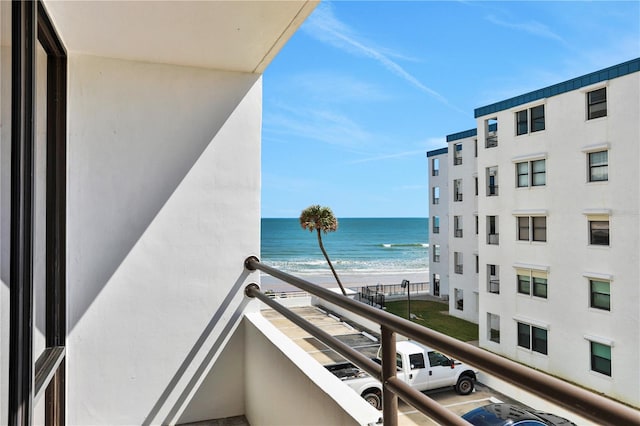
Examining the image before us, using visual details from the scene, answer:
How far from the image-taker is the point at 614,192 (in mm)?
9016

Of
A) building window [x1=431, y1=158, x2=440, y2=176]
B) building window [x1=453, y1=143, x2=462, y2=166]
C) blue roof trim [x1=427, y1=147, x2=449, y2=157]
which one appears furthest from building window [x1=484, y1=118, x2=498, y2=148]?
building window [x1=431, y1=158, x2=440, y2=176]

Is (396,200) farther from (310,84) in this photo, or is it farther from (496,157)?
(496,157)

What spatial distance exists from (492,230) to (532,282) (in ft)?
6.57

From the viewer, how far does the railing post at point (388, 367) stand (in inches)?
35.0

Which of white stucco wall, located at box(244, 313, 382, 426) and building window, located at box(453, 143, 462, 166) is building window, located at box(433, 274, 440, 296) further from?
white stucco wall, located at box(244, 313, 382, 426)

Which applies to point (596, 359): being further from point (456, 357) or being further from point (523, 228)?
point (456, 357)

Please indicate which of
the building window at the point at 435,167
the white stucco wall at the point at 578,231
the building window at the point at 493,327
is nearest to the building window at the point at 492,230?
the white stucco wall at the point at 578,231

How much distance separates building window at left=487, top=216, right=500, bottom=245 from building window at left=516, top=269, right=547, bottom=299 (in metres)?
1.15

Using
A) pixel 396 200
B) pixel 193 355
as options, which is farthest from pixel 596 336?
pixel 396 200

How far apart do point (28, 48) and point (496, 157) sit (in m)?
12.0

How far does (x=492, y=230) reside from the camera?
1279 centimetres

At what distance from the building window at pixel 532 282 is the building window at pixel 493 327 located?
1.41 m

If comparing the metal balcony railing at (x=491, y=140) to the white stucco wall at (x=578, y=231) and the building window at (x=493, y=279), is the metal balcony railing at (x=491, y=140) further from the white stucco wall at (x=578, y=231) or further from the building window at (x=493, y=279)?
the building window at (x=493, y=279)

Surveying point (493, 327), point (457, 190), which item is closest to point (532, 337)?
point (493, 327)
